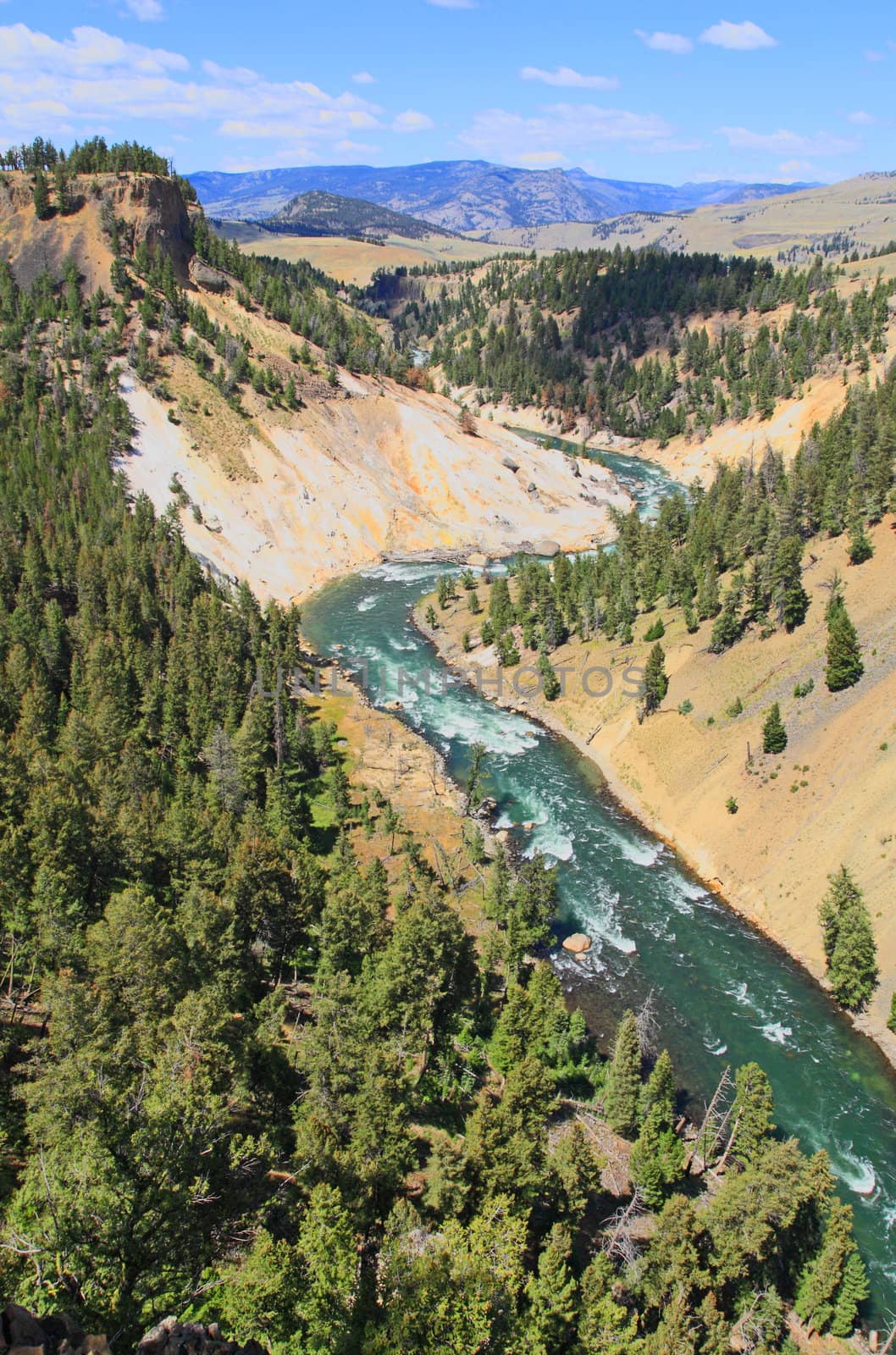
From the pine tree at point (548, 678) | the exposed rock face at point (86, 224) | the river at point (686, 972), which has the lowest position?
the river at point (686, 972)

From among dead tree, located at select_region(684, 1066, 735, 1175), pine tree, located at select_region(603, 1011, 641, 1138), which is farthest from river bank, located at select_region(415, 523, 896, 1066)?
pine tree, located at select_region(603, 1011, 641, 1138)

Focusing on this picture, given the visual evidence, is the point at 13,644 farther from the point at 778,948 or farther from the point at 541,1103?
the point at 778,948

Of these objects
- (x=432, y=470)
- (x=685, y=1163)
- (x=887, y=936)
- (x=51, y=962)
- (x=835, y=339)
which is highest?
(x=835, y=339)

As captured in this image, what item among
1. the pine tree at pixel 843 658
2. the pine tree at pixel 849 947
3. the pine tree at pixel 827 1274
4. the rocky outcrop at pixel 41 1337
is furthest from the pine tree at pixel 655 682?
the rocky outcrop at pixel 41 1337

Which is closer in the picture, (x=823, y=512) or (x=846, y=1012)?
(x=846, y=1012)

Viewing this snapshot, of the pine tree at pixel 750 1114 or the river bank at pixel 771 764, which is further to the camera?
the river bank at pixel 771 764

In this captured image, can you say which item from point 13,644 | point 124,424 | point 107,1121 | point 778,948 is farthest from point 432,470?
point 107,1121

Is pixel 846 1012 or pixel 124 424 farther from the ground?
pixel 124 424

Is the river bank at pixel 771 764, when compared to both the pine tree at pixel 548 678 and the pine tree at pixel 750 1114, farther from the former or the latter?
the pine tree at pixel 750 1114

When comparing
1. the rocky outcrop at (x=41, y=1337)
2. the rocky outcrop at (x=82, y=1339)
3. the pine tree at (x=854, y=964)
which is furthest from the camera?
the pine tree at (x=854, y=964)
